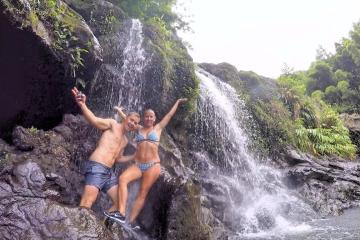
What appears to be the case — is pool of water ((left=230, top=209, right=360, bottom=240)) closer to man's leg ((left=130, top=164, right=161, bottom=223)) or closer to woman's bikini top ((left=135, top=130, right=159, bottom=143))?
man's leg ((left=130, top=164, right=161, bottom=223))

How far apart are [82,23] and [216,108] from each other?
5565 millimetres

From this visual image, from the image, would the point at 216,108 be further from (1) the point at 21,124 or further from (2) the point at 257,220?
(1) the point at 21,124

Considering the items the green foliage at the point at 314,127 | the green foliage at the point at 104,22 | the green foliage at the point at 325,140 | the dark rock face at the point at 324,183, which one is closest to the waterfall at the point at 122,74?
the green foliage at the point at 104,22

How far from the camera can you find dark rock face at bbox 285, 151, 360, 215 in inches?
492

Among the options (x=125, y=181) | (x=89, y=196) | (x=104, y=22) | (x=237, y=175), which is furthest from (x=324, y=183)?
(x=89, y=196)

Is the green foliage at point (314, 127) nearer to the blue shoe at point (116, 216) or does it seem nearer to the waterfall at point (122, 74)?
the waterfall at point (122, 74)

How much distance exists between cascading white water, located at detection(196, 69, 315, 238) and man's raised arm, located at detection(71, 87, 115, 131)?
397 centimetres

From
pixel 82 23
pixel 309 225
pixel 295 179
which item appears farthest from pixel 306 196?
pixel 82 23

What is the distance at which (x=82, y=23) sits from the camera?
8492 millimetres

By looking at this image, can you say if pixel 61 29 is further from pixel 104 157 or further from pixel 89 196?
pixel 89 196

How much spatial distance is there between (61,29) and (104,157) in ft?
10.1

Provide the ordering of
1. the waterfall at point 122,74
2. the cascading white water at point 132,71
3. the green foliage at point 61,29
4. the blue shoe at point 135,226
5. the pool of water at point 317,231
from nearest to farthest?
the blue shoe at point 135,226, the green foliage at point 61,29, the pool of water at point 317,231, the waterfall at point 122,74, the cascading white water at point 132,71

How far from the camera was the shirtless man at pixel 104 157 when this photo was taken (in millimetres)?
6152

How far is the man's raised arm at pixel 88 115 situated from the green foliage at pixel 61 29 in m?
1.60
